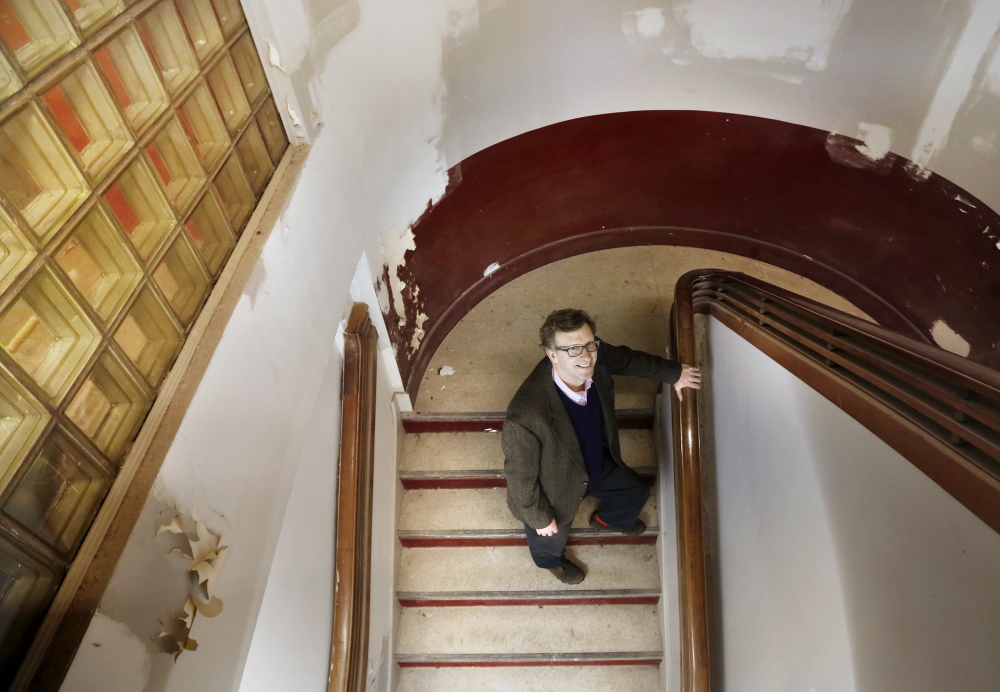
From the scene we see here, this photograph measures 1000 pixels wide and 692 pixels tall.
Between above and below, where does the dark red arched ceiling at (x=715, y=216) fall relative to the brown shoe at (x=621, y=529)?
above

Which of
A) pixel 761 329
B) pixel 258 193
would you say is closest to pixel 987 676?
pixel 761 329

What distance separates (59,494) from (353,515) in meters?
1.48

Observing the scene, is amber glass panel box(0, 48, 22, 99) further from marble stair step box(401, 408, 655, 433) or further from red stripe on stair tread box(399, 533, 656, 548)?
red stripe on stair tread box(399, 533, 656, 548)

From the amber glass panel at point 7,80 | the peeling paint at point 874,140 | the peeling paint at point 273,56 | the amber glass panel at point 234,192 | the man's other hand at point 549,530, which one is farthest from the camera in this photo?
the peeling paint at point 874,140

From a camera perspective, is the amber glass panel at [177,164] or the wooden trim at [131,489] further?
the amber glass panel at [177,164]

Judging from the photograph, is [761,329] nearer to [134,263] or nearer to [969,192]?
[969,192]

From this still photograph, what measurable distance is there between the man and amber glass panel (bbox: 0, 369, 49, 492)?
1.57 m

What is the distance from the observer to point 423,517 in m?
3.50

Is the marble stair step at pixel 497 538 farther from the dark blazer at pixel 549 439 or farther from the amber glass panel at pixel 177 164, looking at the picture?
the amber glass panel at pixel 177 164

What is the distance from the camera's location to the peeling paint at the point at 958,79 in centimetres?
260

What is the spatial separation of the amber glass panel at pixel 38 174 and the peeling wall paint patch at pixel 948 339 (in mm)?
3787

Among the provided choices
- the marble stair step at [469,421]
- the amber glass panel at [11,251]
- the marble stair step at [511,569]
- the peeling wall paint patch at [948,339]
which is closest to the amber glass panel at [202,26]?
the amber glass panel at [11,251]

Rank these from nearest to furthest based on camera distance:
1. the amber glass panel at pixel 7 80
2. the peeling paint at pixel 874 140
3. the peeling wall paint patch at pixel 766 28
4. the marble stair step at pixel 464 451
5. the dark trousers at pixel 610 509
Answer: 1. the amber glass panel at pixel 7 80
2. the peeling wall paint patch at pixel 766 28
3. the dark trousers at pixel 610 509
4. the peeling paint at pixel 874 140
5. the marble stair step at pixel 464 451

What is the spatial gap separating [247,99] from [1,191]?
0.89 m
